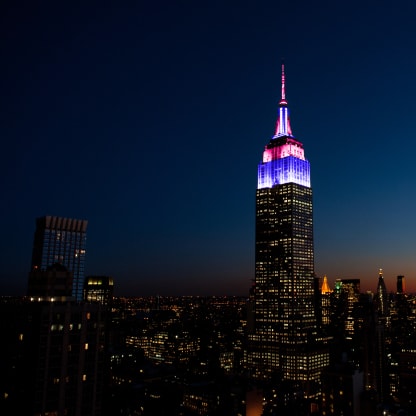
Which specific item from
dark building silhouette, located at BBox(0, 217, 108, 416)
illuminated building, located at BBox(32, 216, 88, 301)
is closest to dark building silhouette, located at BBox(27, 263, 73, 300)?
dark building silhouette, located at BBox(0, 217, 108, 416)

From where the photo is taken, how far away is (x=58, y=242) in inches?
6053

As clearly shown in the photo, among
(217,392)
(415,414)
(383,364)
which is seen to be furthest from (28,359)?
(383,364)

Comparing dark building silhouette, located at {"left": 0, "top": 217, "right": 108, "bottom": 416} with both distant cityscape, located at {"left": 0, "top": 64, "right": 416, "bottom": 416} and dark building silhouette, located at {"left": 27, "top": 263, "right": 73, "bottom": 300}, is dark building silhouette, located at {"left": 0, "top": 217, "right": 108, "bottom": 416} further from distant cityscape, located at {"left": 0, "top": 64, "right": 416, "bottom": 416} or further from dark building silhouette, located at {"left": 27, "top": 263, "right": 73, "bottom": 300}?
dark building silhouette, located at {"left": 27, "top": 263, "right": 73, "bottom": 300}

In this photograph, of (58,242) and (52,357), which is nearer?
(52,357)

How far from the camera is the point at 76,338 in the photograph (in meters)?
55.2

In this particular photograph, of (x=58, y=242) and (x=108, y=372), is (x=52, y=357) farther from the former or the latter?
(x=58, y=242)

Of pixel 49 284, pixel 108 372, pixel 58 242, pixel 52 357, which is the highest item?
pixel 58 242

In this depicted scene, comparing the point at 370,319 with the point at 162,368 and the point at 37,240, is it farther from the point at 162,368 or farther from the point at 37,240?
the point at 37,240

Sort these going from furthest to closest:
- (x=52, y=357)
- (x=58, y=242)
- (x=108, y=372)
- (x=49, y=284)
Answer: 1. (x=58, y=242)
2. (x=108, y=372)
3. (x=49, y=284)
4. (x=52, y=357)

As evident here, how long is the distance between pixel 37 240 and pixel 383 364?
441ft

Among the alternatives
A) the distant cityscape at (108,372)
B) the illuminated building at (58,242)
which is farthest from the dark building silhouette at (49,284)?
the illuminated building at (58,242)

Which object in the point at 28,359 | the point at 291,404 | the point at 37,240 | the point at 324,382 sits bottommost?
the point at 291,404

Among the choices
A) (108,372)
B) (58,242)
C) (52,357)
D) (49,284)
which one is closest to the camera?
(52,357)

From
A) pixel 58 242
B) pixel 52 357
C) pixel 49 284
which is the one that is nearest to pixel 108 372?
pixel 58 242
